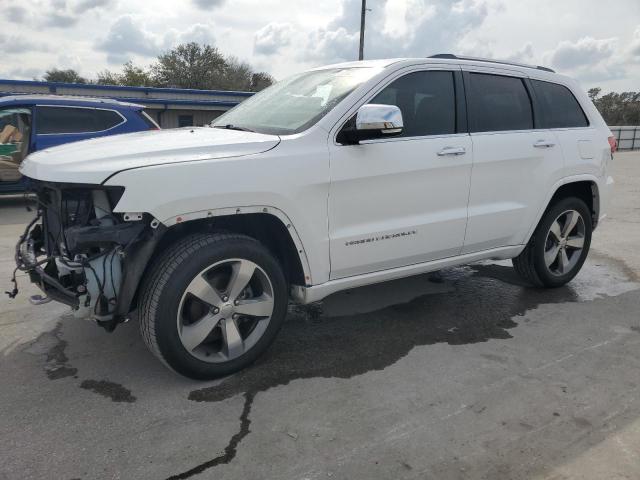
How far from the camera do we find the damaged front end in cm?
283

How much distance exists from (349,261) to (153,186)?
133cm

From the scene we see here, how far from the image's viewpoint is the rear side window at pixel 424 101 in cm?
369

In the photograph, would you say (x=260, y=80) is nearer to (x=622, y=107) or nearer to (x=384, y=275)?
(x=622, y=107)

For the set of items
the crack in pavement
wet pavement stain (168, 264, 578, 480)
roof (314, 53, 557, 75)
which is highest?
roof (314, 53, 557, 75)

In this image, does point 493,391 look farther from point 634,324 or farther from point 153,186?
point 153,186

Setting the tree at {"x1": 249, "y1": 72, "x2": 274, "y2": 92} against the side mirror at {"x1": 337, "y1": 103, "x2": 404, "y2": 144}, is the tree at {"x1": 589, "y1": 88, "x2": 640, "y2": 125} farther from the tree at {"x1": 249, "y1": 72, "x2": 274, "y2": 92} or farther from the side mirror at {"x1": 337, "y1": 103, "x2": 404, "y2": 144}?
the side mirror at {"x1": 337, "y1": 103, "x2": 404, "y2": 144}

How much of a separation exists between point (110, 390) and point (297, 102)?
217cm

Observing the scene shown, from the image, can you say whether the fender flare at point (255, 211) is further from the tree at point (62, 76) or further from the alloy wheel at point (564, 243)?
the tree at point (62, 76)

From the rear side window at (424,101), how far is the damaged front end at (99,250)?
5.65ft

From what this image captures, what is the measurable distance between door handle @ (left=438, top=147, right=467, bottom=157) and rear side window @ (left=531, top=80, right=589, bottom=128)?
3.52 ft

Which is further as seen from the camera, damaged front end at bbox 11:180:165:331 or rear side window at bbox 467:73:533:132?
rear side window at bbox 467:73:533:132

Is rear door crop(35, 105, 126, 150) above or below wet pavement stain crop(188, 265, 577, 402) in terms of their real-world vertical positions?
above

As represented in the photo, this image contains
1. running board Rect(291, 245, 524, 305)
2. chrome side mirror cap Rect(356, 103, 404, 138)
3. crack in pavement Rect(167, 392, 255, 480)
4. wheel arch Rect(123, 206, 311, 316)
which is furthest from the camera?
running board Rect(291, 245, 524, 305)

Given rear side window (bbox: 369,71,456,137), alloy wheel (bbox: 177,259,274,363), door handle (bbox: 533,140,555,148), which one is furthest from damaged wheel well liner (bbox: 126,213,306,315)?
door handle (bbox: 533,140,555,148)
